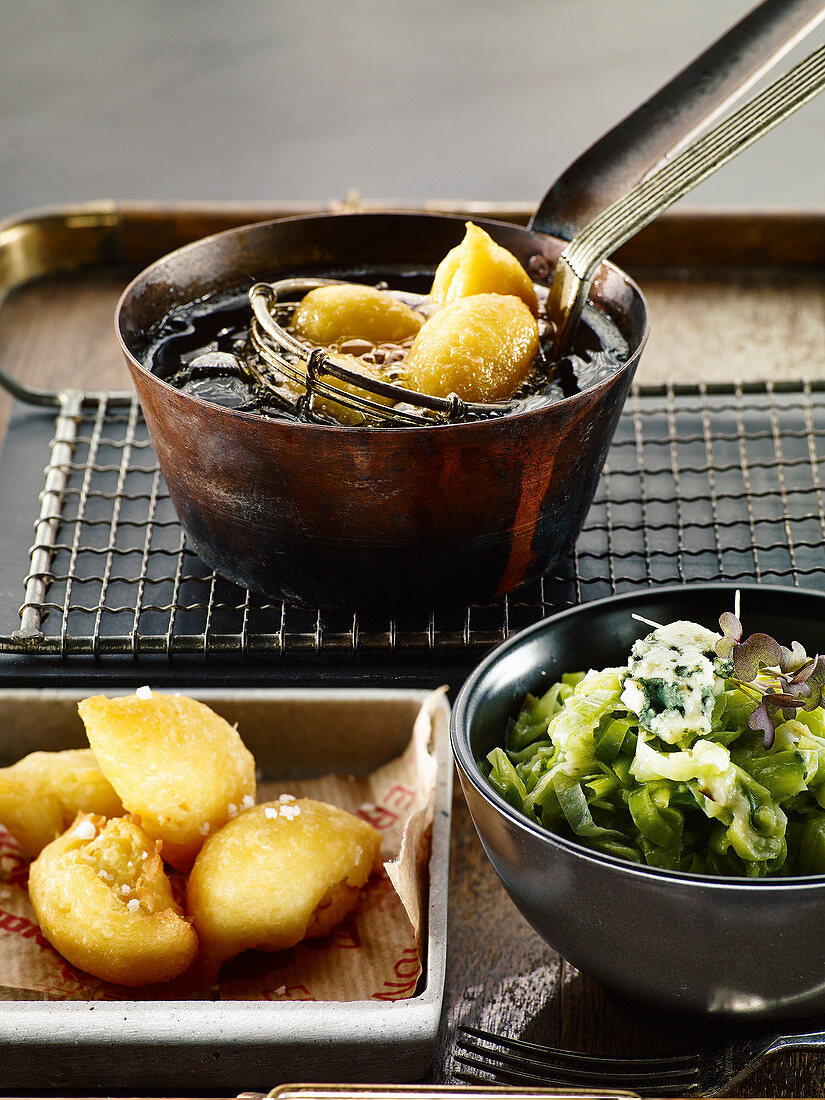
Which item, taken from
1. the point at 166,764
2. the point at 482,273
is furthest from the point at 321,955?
the point at 482,273

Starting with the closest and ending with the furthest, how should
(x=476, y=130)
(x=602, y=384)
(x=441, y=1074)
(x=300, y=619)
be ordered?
(x=441, y=1074), (x=602, y=384), (x=300, y=619), (x=476, y=130)

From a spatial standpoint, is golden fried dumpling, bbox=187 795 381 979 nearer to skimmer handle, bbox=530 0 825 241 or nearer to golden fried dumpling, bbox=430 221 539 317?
golden fried dumpling, bbox=430 221 539 317

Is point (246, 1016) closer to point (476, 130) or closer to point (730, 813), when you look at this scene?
point (730, 813)

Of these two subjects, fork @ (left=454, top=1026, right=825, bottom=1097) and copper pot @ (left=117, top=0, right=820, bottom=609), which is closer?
fork @ (left=454, top=1026, right=825, bottom=1097)

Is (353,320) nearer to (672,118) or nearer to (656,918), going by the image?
(672,118)

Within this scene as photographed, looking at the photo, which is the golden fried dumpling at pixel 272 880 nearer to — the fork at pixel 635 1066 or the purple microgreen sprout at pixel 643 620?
the fork at pixel 635 1066

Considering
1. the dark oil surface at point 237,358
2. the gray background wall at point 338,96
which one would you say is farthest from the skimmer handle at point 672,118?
the gray background wall at point 338,96

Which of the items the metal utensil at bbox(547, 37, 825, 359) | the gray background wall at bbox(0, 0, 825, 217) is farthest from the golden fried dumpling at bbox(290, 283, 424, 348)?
the gray background wall at bbox(0, 0, 825, 217)

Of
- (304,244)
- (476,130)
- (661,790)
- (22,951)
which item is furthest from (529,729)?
(476,130)
